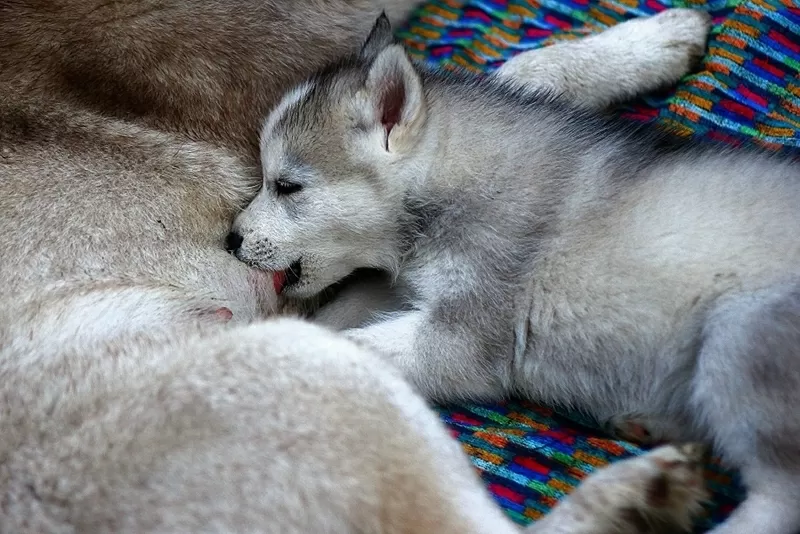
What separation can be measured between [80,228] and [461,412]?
1189 millimetres

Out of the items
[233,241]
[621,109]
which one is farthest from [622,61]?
[233,241]

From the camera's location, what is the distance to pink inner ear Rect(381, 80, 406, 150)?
2.87 metres

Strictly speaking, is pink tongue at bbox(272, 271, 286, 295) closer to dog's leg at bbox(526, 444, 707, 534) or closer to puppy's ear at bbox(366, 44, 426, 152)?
puppy's ear at bbox(366, 44, 426, 152)

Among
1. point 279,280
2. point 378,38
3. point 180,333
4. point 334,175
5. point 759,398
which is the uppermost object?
point 378,38

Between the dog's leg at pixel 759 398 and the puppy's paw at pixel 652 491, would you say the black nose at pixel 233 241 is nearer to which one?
the puppy's paw at pixel 652 491

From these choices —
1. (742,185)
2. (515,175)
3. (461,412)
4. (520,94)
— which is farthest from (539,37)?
(461,412)

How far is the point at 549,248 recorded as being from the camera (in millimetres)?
2723

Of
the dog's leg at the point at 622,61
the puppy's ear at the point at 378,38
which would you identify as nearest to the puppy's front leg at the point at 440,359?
the puppy's ear at the point at 378,38

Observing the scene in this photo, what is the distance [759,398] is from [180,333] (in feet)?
4.55

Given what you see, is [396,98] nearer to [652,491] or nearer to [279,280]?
[279,280]

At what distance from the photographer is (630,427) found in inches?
107

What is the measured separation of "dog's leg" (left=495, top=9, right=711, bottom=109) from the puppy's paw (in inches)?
58.2

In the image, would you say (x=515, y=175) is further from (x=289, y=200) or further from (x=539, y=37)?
(x=539, y=37)

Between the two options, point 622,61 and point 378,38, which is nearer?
point 378,38
